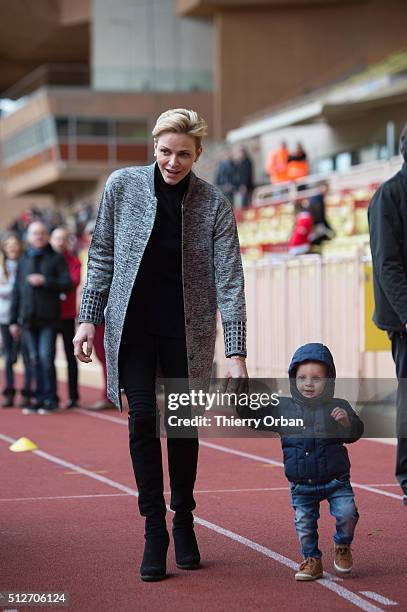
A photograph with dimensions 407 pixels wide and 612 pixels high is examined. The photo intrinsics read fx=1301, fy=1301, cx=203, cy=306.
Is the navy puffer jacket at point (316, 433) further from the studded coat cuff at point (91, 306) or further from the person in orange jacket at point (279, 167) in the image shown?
the person in orange jacket at point (279, 167)

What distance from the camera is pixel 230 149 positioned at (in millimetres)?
46000

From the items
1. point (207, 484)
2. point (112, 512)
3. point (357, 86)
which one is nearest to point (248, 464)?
point (207, 484)

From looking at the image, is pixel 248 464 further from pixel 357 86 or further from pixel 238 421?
pixel 357 86

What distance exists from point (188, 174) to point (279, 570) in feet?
6.06

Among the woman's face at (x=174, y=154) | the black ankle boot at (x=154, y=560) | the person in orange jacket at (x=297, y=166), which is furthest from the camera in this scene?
the person in orange jacket at (x=297, y=166)

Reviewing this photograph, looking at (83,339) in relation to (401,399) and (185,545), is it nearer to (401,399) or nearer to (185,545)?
(185,545)

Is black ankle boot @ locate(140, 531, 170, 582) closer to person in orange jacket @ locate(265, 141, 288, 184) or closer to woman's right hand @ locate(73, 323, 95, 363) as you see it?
woman's right hand @ locate(73, 323, 95, 363)

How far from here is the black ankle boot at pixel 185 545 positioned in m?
5.95

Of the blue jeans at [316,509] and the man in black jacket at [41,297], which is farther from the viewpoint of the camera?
the man in black jacket at [41,297]

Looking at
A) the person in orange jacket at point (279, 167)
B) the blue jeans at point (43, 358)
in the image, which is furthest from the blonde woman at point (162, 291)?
the person in orange jacket at point (279, 167)

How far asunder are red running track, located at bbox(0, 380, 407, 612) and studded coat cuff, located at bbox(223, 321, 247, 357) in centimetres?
100

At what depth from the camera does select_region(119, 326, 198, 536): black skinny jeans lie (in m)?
5.80

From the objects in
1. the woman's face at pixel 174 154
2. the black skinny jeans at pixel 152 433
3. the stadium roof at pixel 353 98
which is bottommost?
the black skinny jeans at pixel 152 433

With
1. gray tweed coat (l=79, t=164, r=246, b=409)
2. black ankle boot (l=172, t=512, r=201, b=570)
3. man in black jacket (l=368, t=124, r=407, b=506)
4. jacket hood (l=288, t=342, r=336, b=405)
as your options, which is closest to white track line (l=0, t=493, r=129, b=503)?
man in black jacket (l=368, t=124, r=407, b=506)
